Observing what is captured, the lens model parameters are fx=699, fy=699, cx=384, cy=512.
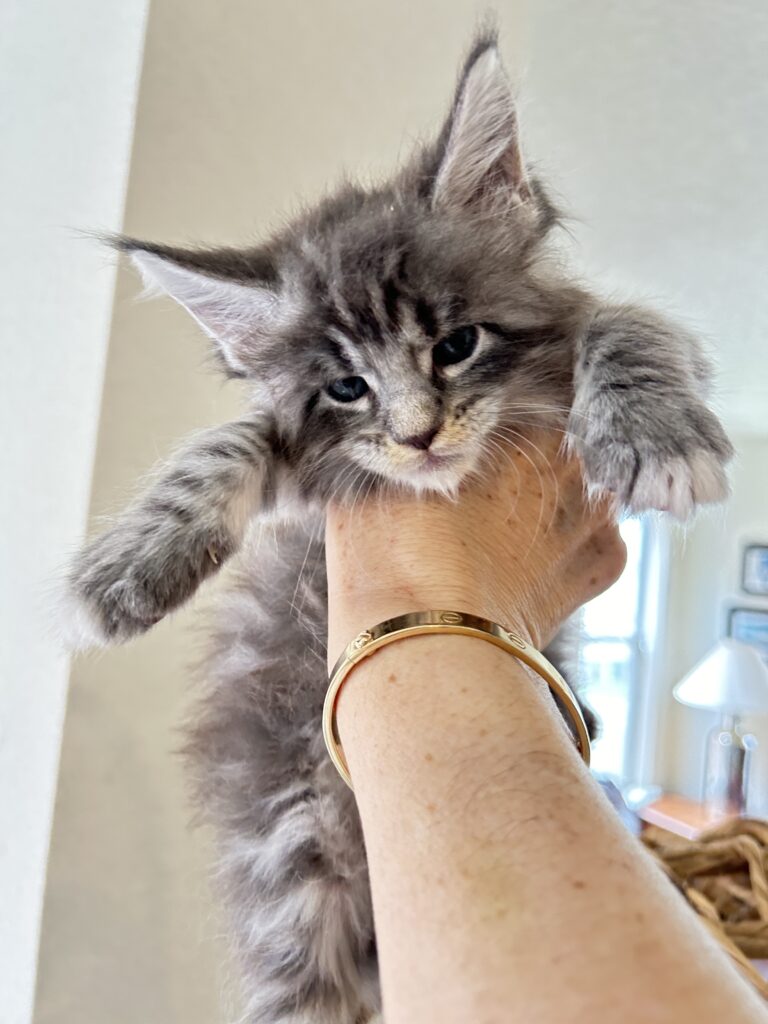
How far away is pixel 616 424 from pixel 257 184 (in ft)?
4.12

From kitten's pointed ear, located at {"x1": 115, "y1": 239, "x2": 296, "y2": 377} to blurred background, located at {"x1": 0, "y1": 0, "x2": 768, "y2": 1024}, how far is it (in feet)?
1.00

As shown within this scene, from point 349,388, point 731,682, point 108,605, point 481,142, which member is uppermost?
point 481,142

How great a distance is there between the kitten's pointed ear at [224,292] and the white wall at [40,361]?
27 centimetres

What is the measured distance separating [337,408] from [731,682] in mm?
5251

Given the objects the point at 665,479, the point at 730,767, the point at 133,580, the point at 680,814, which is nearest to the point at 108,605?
the point at 133,580

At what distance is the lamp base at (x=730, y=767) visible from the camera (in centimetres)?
570

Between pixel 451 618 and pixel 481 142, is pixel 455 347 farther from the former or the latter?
pixel 451 618

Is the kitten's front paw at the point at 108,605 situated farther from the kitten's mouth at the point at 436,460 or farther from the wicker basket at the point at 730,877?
the wicker basket at the point at 730,877

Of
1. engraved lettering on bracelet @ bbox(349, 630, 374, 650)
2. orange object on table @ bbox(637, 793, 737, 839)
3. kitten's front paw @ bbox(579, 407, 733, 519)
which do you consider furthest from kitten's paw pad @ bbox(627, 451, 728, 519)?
orange object on table @ bbox(637, 793, 737, 839)

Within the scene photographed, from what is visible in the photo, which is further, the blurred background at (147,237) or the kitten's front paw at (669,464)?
the blurred background at (147,237)

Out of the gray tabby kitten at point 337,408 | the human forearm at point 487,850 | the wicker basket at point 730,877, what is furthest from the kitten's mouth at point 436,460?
the wicker basket at point 730,877

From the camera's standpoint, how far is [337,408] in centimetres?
106

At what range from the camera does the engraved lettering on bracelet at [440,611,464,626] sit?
0.78m

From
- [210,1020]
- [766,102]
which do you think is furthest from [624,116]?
[210,1020]
